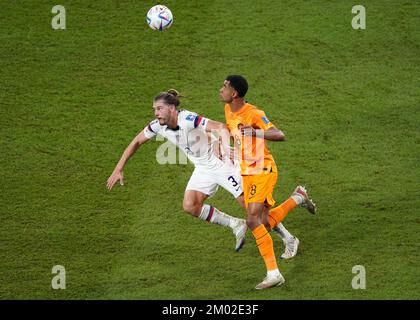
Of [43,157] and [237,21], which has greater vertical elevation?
[237,21]

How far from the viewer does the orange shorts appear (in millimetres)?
10070

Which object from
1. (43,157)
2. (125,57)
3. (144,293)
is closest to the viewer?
(144,293)

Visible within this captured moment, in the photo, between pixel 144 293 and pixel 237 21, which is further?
pixel 237 21

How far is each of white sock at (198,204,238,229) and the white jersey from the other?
20.4 inches

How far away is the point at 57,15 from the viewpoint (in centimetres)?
1526

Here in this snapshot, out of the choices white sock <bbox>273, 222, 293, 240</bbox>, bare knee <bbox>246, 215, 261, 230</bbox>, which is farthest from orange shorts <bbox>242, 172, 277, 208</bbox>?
white sock <bbox>273, 222, 293, 240</bbox>

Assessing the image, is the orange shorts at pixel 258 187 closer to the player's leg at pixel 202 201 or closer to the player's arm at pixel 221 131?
the player's arm at pixel 221 131

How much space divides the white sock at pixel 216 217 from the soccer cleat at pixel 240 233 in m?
0.08

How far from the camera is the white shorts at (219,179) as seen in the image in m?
10.6

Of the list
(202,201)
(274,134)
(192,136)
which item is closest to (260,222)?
(202,201)

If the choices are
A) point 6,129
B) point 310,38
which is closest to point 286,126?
point 310,38

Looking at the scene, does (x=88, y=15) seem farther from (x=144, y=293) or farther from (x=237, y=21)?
(x=144, y=293)

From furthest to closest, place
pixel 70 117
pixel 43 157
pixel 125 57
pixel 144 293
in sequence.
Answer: pixel 125 57
pixel 70 117
pixel 43 157
pixel 144 293

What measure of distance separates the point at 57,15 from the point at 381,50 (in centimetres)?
549
